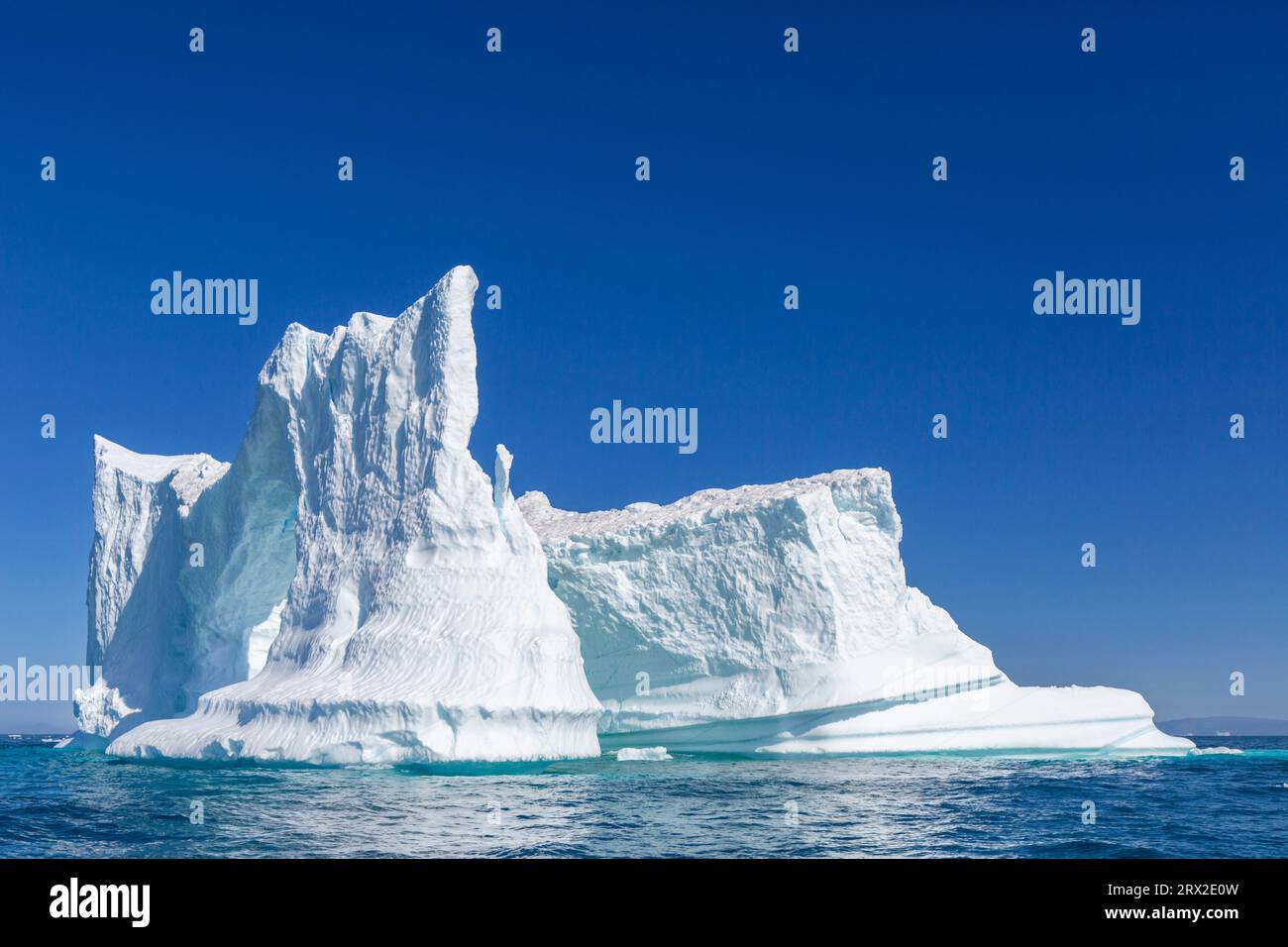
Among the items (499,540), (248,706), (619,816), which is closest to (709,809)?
(619,816)

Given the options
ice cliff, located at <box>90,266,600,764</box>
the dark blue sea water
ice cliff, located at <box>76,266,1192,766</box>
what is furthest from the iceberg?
ice cliff, located at <box>90,266,600,764</box>

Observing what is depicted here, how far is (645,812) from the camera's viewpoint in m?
15.7

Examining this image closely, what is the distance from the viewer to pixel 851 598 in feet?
95.8

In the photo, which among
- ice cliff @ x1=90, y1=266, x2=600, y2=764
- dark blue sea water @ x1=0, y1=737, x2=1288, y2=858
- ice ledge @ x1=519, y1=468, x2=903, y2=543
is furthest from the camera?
ice ledge @ x1=519, y1=468, x2=903, y2=543

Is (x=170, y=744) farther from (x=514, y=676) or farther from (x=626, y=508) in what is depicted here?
(x=626, y=508)

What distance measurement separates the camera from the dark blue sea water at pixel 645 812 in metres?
12.8

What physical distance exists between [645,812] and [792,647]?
13.0m

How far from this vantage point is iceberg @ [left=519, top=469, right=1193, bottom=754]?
91.0 feet

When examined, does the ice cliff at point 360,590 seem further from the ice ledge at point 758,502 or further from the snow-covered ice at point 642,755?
the ice ledge at point 758,502

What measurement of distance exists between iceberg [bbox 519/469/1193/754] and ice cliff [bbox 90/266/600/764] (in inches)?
209

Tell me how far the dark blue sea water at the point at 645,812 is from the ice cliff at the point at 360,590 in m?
0.89

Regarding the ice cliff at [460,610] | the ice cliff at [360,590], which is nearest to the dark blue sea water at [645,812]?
the ice cliff at [360,590]

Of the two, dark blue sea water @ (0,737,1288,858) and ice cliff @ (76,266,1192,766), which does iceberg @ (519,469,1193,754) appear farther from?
dark blue sea water @ (0,737,1288,858)
